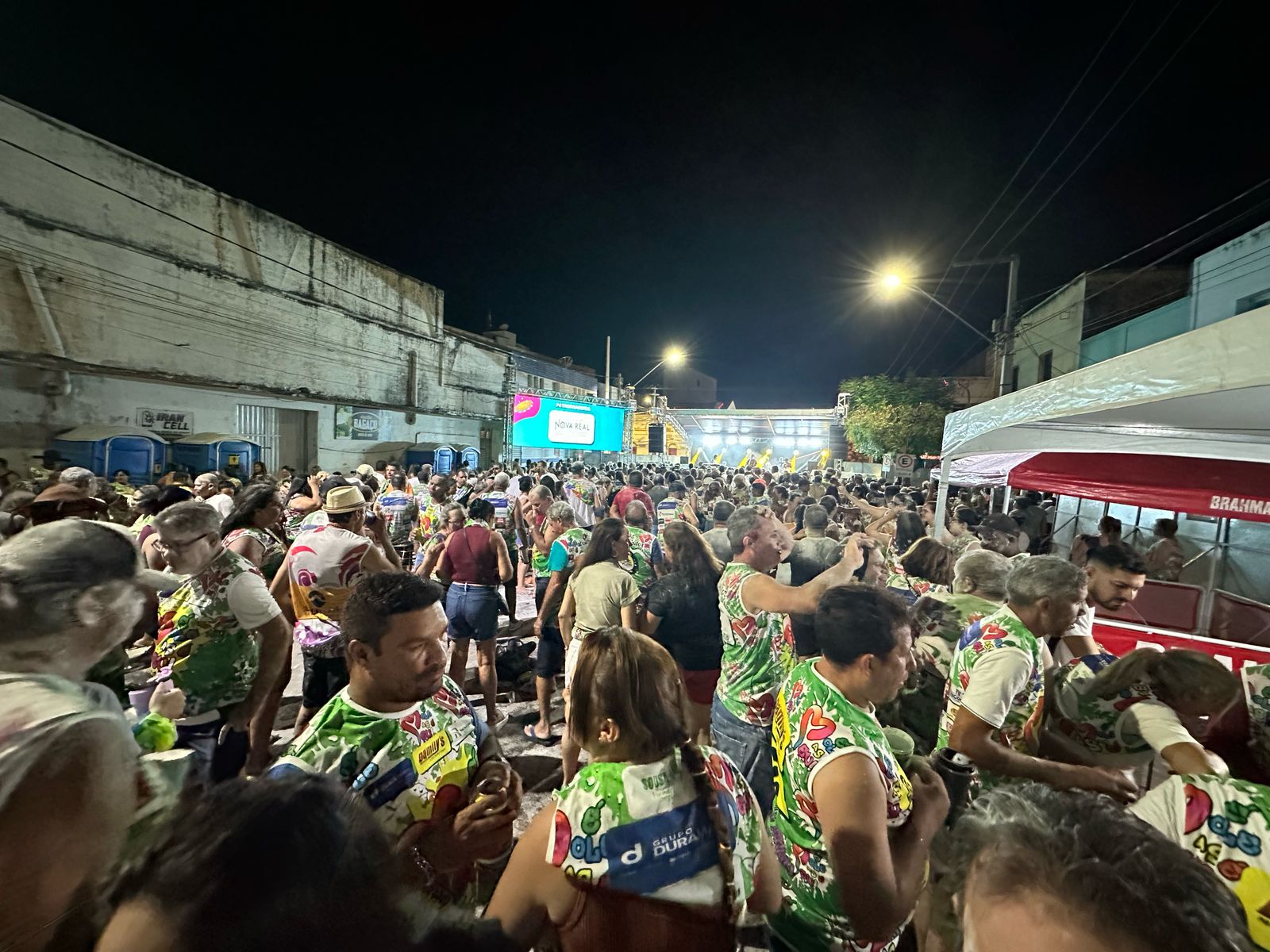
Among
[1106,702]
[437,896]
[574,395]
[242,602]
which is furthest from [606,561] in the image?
[574,395]

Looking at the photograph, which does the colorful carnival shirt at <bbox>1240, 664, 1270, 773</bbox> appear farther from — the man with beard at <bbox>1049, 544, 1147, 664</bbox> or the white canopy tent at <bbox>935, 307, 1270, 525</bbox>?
the white canopy tent at <bbox>935, 307, 1270, 525</bbox>

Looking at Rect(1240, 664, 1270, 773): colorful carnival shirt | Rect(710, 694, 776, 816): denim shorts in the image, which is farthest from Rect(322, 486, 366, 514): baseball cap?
Rect(1240, 664, 1270, 773): colorful carnival shirt

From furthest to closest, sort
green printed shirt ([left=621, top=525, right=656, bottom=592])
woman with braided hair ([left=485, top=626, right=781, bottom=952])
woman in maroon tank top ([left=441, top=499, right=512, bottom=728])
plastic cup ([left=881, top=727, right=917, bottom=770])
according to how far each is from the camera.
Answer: woman in maroon tank top ([left=441, top=499, right=512, bottom=728]) < green printed shirt ([left=621, top=525, right=656, bottom=592]) < plastic cup ([left=881, top=727, right=917, bottom=770]) < woman with braided hair ([left=485, top=626, right=781, bottom=952])

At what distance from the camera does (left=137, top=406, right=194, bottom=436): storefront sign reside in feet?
53.5

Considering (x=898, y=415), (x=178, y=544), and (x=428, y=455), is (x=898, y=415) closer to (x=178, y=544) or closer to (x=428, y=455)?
(x=428, y=455)

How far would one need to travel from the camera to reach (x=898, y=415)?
21.9m

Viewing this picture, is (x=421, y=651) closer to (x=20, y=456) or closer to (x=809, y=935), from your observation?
(x=809, y=935)

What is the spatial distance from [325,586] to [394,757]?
233cm

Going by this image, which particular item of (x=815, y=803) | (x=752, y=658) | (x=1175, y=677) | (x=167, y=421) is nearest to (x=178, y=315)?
(x=167, y=421)

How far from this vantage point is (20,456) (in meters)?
13.9

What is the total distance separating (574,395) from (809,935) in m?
37.4

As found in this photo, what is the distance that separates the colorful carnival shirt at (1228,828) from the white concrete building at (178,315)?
2018 centimetres

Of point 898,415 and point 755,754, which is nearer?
point 755,754

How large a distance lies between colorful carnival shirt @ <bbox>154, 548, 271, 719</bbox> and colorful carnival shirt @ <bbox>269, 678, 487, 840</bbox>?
151 cm
